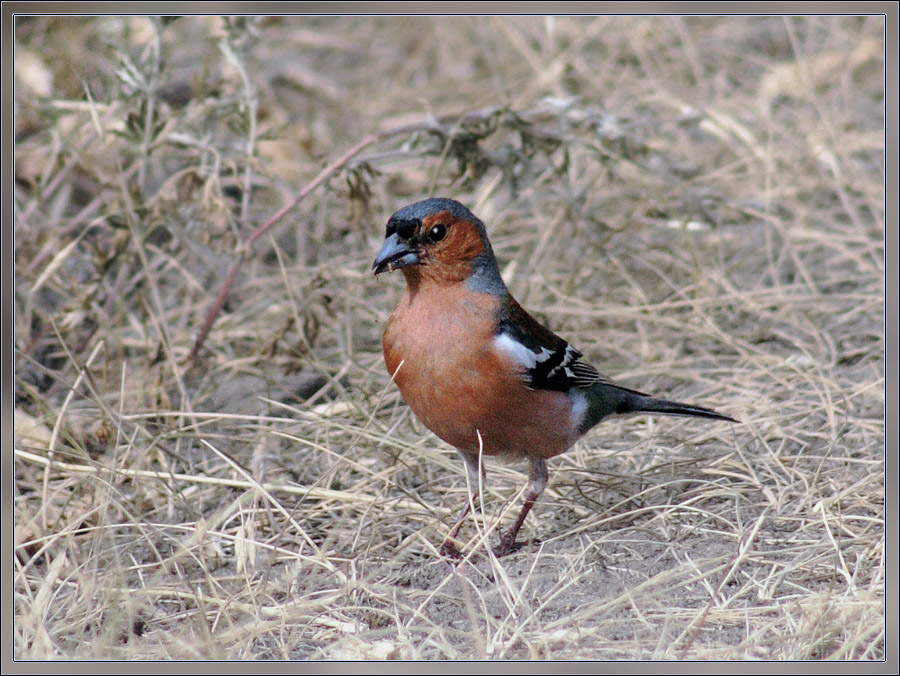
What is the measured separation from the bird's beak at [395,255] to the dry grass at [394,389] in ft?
1.44

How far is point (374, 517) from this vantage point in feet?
12.5

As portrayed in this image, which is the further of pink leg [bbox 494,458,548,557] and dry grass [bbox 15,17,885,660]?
pink leg [bbox 494,458,548,557]

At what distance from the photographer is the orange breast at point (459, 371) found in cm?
346

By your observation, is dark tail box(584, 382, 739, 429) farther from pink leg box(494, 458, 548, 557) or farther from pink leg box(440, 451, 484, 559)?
pink leg box(440, 451, 484, 559)

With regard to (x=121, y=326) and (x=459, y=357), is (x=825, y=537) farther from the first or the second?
(x=121, y=326)

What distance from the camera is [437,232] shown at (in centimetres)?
358

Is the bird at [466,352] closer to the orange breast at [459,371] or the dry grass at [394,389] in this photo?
the orange breast at [459,371]

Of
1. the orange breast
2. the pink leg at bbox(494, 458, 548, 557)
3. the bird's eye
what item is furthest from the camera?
the pink leg at bbox(494, 458, 548, 557)

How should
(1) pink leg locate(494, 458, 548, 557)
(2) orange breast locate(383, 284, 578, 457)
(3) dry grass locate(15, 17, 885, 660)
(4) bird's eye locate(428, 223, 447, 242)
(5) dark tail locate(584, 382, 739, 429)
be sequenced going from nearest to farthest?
(3) dry grass locate(15, 17, 885, 660) < (2) orange breast locate(383, 284, 578, 457) < (4) bird's eye locate(428, 223, 447, 242) < (1) pink leg locate(494, 458, 548, 557) < (5) dark tail locate(584, 382, 739, 429)

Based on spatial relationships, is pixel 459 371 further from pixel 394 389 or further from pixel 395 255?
pixel 394 389

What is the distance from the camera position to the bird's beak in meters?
3.50

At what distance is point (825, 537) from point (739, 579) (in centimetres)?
41

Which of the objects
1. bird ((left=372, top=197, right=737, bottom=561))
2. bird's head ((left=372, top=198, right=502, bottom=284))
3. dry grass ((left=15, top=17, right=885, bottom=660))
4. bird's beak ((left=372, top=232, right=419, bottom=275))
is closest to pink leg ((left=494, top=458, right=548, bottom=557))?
bird ((left=372, top=197, right=737, bottom=561))

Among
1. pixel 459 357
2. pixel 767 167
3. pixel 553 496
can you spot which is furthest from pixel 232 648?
pixel 767 167
